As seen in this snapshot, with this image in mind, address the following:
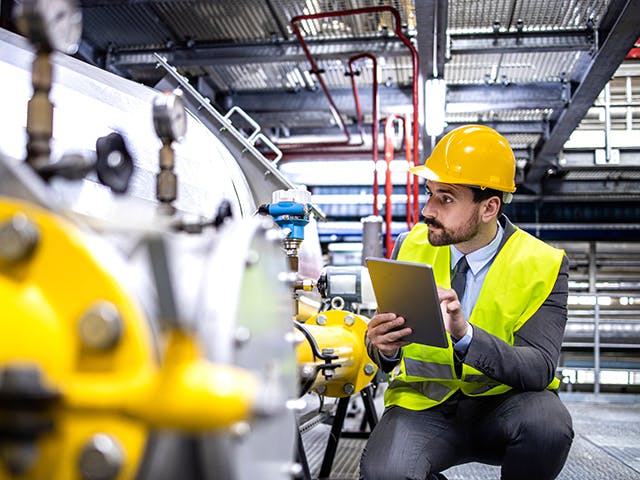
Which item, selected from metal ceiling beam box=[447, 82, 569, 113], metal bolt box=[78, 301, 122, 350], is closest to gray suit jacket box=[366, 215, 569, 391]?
metal bolt box=[78, 301, 122, 350]

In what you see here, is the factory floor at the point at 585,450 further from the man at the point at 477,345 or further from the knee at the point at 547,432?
the knee at the point at 547,432

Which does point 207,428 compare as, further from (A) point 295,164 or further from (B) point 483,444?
(A) point 295,164

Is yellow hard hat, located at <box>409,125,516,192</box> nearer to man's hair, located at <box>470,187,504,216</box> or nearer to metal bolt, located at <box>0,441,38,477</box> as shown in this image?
man's hair, located at <box>470,187,504,216</box>

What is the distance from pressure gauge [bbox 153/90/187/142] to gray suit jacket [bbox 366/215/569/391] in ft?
2.34

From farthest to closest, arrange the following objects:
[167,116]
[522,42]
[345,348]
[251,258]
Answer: [522,42]
[345,348]
[167,116]
[251,258]

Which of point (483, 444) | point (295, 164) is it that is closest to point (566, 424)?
point (483, 444)

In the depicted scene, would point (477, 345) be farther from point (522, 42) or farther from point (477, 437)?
point (522, 42)

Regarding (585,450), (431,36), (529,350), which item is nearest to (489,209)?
(529,350)

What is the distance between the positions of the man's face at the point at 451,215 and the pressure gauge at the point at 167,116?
794mm

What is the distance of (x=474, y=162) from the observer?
61.6 inches

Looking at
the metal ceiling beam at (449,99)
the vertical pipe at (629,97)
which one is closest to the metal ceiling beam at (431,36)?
the metal ceiling beam at (449,99)

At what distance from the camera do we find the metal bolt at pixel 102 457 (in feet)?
1.70

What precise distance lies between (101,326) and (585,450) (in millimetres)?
2531

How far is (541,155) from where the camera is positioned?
4562mm
